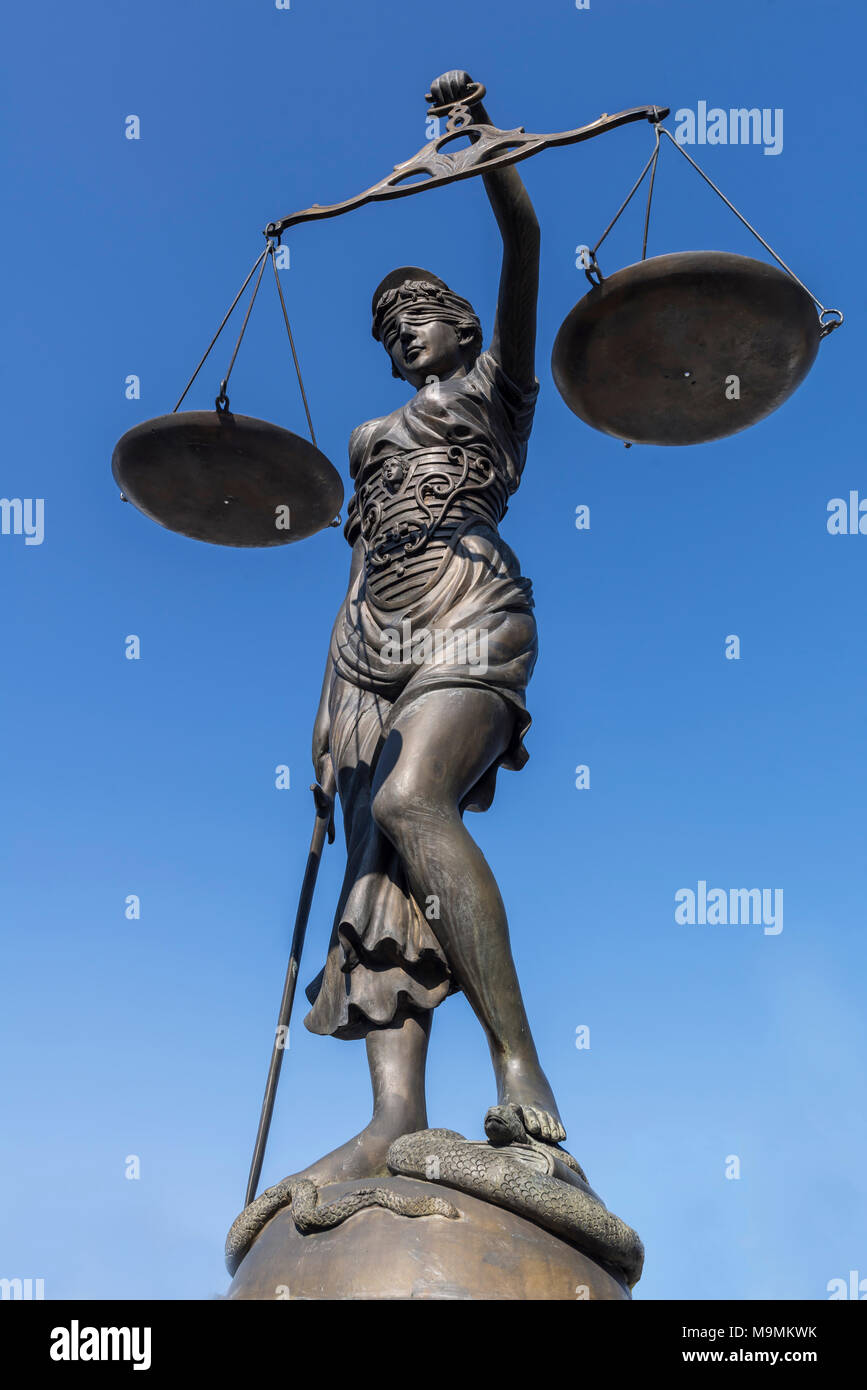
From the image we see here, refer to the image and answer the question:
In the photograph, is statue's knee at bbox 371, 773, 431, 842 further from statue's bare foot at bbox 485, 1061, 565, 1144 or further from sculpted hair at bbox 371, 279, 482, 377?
sculpted hair at bbox 371, 279, 482, 377

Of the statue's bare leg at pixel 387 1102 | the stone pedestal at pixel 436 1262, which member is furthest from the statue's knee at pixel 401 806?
the stone pedestal at pixel 436 1262

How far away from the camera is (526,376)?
7422mm

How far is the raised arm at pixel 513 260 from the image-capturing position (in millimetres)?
6891

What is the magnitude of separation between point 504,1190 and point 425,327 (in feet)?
14.5

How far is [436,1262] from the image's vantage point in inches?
201

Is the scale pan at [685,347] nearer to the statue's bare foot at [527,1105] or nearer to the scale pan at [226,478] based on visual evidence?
the scale pan at [226,478]

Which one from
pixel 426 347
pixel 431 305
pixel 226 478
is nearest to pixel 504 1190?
pixel 226 478

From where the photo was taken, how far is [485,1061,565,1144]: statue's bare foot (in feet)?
17.8

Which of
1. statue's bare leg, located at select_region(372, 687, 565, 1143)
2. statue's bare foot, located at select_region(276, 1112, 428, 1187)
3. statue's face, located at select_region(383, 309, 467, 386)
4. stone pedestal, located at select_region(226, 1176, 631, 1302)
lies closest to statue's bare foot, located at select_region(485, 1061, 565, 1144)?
statue's bare leg, located at select_region(372, 687, 565, 1143)

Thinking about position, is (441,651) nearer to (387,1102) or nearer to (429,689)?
(429,689)

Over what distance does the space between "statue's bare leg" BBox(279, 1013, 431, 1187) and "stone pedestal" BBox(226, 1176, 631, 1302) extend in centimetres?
42
